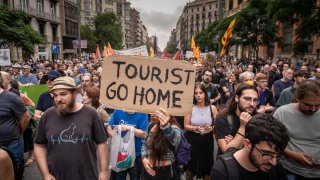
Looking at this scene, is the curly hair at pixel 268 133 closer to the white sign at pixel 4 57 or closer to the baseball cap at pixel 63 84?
the baseball cap at pixel 63 84

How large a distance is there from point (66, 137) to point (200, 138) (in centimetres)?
199

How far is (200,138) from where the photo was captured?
4164 mm

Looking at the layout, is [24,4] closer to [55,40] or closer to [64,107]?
[55,40]

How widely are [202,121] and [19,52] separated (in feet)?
102

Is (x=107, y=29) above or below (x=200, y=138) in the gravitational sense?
above

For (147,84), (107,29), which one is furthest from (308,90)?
(107,29)

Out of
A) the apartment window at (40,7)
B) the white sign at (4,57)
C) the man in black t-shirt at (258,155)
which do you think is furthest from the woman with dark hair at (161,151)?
the apartment window at (40,7)

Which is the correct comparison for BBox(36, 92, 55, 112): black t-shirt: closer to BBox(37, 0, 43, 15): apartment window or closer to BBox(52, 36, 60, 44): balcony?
BBox(37, 0, 43, 15): apartment window

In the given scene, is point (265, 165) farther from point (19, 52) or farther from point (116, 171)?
point (19, 52)

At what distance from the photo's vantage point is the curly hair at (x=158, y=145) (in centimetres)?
282

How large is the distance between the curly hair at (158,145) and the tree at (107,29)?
58194 millimetres

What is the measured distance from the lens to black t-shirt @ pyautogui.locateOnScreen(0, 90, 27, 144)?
3.42 metres

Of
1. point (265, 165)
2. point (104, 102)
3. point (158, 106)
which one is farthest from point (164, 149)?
point (265, 165)

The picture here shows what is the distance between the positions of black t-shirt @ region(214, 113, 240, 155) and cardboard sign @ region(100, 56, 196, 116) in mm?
569
